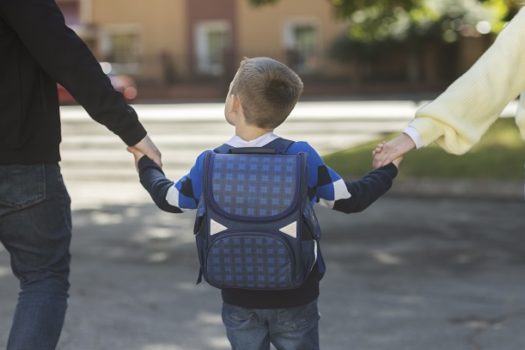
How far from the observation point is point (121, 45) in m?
36.9

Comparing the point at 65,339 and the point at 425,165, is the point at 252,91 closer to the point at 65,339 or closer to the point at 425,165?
the point at 65,339

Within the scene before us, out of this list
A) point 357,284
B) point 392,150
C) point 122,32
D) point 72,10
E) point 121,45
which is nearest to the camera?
point 392,150

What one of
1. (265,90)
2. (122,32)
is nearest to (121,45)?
(122,32)

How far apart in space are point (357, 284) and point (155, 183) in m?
2.88

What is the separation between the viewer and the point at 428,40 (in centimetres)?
2972

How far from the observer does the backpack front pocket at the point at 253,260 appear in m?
2.75

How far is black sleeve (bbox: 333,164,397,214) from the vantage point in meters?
2.85

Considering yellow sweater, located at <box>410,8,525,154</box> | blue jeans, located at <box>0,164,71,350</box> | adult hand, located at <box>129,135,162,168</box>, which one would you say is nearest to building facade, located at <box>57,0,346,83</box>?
adult hand, located at <box>129,135,162,168</box>

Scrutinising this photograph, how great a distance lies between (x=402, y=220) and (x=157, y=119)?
32.2 feet

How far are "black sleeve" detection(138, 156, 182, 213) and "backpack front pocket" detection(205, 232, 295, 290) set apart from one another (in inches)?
9.7

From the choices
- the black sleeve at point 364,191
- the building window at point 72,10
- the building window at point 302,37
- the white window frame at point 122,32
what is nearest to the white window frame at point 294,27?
the building window at point 302,37

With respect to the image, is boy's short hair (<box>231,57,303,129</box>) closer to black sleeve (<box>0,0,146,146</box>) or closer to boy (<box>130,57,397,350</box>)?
boy (<box>130,57,397,350</box>)

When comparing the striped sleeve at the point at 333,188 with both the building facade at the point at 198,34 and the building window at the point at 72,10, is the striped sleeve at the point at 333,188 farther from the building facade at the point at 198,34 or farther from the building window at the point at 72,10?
the building window at the point at 72,10

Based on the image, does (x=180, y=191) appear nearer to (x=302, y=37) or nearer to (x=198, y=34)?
(x=302, y=37)
